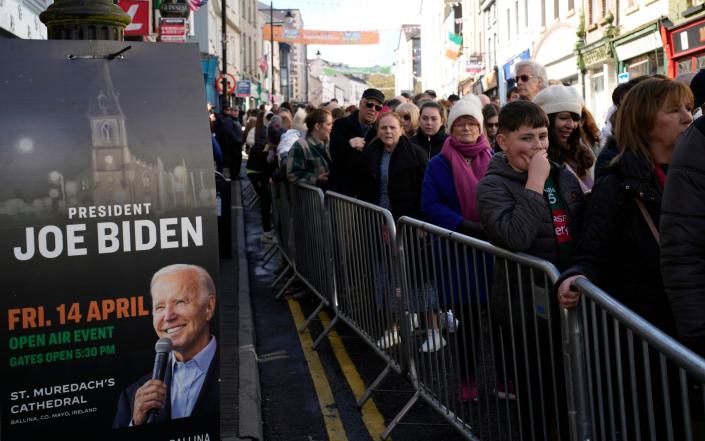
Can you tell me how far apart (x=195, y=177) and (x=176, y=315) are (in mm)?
597

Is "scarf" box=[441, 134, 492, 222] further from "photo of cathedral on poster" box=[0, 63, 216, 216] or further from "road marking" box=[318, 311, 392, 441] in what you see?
"photo of cathedral on poster" box=[0, 63, 216, 216]

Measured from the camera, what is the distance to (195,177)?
3.50m

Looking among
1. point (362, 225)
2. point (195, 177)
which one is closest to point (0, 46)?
point (195, 177)

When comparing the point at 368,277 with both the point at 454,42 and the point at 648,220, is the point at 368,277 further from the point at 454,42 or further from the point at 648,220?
the point at 454,42

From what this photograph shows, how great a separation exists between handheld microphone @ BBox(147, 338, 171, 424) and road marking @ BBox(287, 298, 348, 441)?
168cm

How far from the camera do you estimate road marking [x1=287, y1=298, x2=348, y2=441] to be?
16.7 feet

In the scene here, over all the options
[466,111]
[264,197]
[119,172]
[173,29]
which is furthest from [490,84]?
[119,172]

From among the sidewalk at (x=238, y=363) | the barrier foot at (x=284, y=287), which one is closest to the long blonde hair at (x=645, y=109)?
the sidewalk at (x=238, y=363)

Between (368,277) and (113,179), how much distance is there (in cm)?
280

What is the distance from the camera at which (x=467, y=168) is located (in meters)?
5.50

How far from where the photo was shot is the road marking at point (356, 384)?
5.14 m

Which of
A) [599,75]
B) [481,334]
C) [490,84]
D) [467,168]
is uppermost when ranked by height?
[490,84]

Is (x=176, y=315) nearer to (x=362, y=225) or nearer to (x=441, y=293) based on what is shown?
(x=441, y=293)

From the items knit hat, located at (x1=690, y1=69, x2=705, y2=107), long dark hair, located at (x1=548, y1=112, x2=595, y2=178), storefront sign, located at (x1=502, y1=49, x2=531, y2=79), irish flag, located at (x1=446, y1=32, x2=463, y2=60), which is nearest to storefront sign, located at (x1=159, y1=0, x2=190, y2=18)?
long dark hair, located at (x1=548, y1=112, x2=595, y2=178)
